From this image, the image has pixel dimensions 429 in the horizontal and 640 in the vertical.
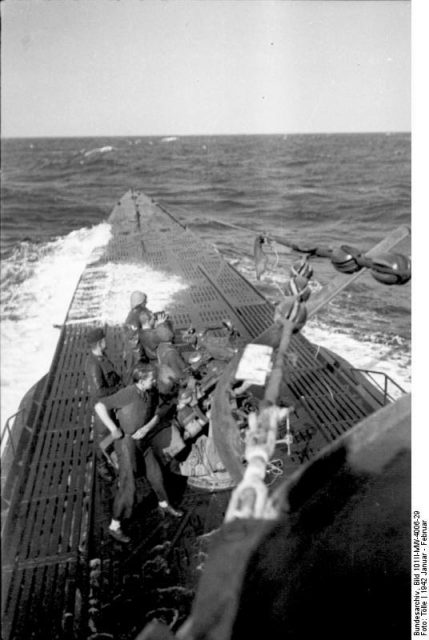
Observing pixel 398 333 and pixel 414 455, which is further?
pixel 398 333

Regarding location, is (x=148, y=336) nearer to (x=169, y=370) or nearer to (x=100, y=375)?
(x=169, y=370)

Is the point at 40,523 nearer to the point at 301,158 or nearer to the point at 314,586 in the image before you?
the point at 314,586

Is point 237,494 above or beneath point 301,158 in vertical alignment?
beneath

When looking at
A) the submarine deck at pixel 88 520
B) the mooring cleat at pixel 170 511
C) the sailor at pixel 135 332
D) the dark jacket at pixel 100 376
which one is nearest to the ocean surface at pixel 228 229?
the sailor at pixel 135 332

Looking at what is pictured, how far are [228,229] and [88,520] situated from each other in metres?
28.5

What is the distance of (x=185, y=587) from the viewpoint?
195 inches

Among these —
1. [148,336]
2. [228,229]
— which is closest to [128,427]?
[148,336]

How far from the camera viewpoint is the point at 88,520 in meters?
5.88

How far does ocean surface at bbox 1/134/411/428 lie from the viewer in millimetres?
14039

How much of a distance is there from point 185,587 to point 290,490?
2.97 meters

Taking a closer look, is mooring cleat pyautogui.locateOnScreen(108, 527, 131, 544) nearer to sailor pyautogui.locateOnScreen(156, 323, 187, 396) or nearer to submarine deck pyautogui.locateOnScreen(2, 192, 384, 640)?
submarine deck pyautogui.locateOnScreen(2, 192, 384, 640)

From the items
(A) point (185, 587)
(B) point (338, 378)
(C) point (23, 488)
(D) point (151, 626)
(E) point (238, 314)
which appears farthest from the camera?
(E) point (238, 314)

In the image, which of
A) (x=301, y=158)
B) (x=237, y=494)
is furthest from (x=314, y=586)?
(x=301, y=158)

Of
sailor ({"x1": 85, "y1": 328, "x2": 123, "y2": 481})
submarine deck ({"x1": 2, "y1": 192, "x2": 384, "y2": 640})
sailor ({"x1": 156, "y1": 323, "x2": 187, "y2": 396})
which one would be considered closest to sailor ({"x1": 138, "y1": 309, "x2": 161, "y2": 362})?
sailor ({"x1": 156, "y1": 323, "x2": 187, "y2": 396})
